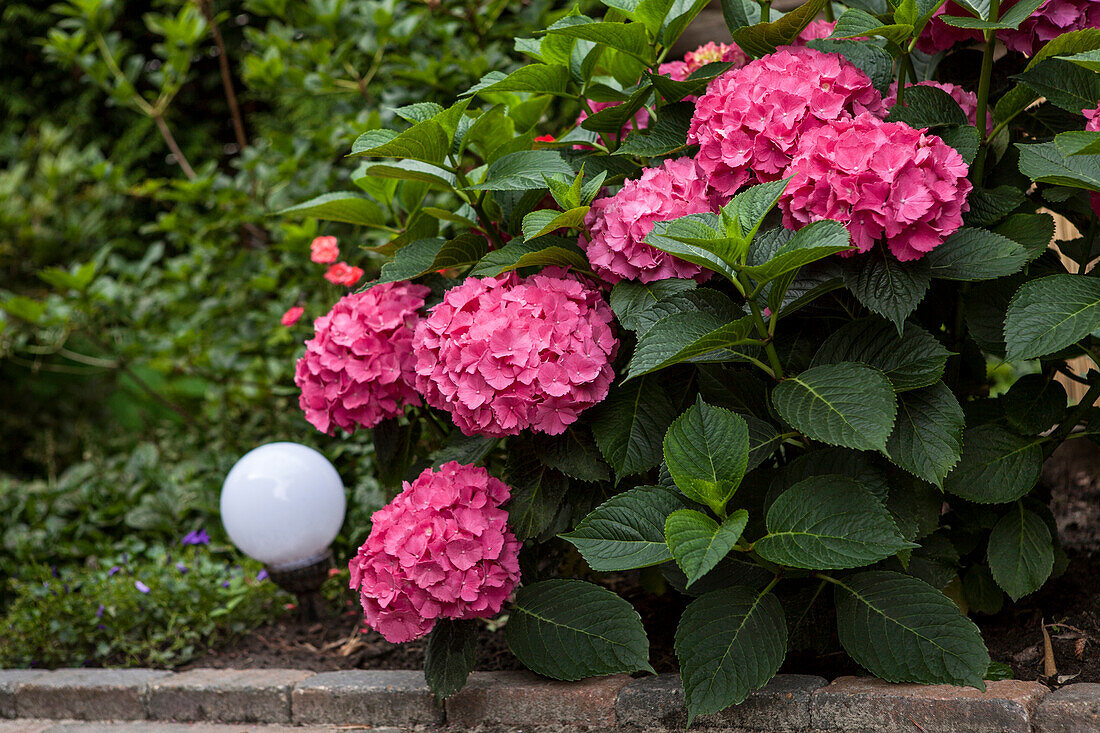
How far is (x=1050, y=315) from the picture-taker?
1.22m

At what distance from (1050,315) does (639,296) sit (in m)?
0.60

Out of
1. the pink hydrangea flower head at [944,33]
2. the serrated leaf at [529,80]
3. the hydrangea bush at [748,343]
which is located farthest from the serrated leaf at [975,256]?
the serrated leaf at [529,80]

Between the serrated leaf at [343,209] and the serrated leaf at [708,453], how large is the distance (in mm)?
828

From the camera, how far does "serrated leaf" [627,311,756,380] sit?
46.0 inches

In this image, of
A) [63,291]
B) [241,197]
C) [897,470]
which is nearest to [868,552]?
[897,470]

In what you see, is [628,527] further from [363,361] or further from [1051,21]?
[1051,21]

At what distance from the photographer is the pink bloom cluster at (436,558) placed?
1417mm

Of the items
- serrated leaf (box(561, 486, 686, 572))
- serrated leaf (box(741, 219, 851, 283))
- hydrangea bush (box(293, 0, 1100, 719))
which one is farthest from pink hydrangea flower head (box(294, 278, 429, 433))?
serrated leaf (box(741, 219, 851, 283))

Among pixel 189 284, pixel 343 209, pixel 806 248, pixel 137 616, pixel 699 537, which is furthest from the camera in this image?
pixel 189 284

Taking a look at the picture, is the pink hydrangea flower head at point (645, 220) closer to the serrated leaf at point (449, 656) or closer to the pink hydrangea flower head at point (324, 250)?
the serrated leaf at point (449, 656)

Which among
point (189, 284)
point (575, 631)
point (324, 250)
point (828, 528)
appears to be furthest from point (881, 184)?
point (189, 284)

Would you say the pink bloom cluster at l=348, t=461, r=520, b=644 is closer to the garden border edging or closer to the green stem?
the garden border edging

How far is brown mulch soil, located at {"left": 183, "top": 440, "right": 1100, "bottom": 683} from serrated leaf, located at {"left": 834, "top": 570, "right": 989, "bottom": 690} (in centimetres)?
16

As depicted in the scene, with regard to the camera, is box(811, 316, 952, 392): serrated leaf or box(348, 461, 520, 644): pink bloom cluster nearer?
box(811, 316, 952, 392): serrated leaf
